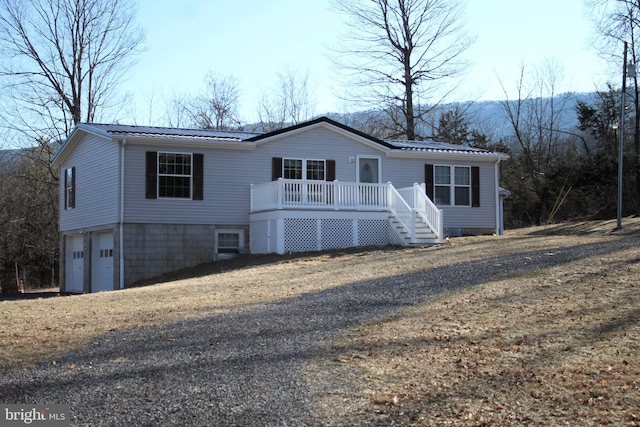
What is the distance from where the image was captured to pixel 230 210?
2083 cm

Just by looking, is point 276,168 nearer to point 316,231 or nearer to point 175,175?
point 316,231

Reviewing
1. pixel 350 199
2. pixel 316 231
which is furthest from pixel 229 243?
pixel 350 199

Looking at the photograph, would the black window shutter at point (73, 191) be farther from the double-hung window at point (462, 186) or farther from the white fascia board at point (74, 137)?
the double-hung window at point (462, 186)

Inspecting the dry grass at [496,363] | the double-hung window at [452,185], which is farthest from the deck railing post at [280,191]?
the dry grass at [496,363]

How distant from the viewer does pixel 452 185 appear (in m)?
23.7

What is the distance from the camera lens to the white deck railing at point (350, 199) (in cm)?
1950

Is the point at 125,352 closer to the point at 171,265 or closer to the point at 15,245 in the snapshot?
the point at 171,265

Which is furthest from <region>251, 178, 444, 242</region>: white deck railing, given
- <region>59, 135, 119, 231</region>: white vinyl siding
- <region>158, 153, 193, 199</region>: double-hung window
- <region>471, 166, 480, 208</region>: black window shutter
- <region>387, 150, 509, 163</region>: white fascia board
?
<region>59, 135, 119, 231</region>: white vinyl siding

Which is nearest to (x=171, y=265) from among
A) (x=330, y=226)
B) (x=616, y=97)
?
(x=330, y=226)

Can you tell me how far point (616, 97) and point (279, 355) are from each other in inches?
1383

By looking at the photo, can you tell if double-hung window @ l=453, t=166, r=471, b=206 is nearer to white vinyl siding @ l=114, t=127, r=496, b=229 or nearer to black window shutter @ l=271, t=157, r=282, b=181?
white vinyl siding @ l=114, t=127, r=496, b=229

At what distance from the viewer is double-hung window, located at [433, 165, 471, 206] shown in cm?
2353

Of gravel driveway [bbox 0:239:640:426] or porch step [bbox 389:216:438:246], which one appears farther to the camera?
porch step [bbox 389:216:438:246]

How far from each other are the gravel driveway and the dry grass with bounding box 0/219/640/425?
33 cm
